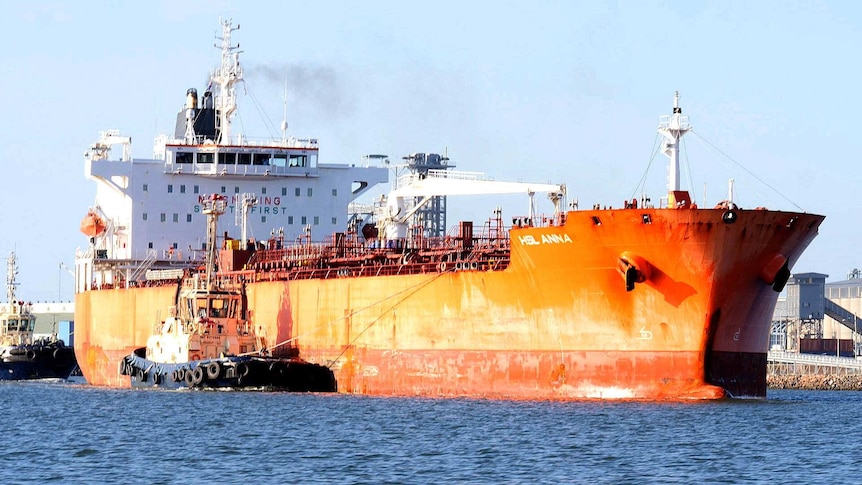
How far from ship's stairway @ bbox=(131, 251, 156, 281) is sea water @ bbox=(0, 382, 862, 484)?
12241mm

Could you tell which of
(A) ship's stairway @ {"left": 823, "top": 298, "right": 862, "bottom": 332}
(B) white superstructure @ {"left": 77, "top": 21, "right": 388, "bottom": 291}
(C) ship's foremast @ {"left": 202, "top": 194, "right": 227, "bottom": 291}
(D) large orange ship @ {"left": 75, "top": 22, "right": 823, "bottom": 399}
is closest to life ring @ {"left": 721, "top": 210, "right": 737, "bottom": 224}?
(D) large orange ship @ {"left": 75, "top": 22, "right": 823, "bottom": 399}

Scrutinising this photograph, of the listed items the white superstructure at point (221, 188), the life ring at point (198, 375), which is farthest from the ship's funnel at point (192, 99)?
the life ring at point (198, 375)

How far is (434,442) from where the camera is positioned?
23.6 m

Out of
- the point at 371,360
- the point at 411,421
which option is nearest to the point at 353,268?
the point at 371,360

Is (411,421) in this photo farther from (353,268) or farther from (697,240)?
(353,268)

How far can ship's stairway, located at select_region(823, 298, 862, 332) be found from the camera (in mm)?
63062

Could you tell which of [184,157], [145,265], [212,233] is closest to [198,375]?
[212,233]

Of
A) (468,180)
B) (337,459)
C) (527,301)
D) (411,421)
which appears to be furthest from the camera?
(468,180)

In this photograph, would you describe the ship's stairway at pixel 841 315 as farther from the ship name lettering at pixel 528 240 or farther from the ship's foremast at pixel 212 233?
the ship name lettering at pixel 528 240

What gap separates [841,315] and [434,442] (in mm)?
44483

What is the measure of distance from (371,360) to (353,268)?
2.97 m

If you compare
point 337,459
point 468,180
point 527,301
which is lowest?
point 337,459

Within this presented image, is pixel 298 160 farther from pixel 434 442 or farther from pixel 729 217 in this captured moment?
pixel 434 442

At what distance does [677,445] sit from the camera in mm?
22828
